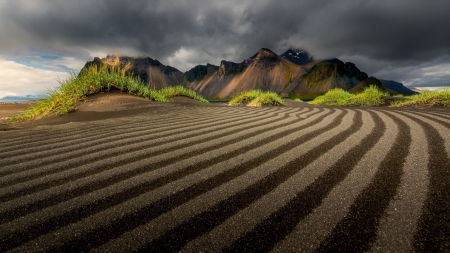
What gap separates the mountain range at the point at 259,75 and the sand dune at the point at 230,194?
85600mm

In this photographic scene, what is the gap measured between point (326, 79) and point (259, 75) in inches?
1324

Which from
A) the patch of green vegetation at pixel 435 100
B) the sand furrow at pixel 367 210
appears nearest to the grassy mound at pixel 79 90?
the sand furrow at pixel 367 210

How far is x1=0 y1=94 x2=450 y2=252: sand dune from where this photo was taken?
2.42 feet

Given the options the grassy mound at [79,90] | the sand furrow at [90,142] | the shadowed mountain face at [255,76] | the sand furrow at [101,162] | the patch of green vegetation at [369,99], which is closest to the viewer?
the sand furrow at [101,162]

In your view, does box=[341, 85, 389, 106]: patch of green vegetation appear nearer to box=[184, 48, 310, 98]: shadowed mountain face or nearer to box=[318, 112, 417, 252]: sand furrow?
box=[318, 112, 417, 252]: sand furrow

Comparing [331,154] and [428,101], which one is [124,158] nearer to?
[331,154]

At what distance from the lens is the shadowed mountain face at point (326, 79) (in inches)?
3455

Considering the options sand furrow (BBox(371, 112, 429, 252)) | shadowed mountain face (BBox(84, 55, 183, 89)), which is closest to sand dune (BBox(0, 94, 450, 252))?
sand furrow (BBox(371, 112, 429, 252))

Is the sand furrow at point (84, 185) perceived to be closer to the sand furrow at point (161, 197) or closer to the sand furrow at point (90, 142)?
the sand furrow at point (161, 197)

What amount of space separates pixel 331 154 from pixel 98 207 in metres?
1.50

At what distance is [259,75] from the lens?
363ft

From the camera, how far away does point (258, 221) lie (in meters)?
0.84

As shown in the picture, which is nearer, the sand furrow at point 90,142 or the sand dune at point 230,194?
the sand dune at point 230,194

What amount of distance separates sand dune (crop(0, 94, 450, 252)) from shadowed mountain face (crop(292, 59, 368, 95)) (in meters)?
93.0
